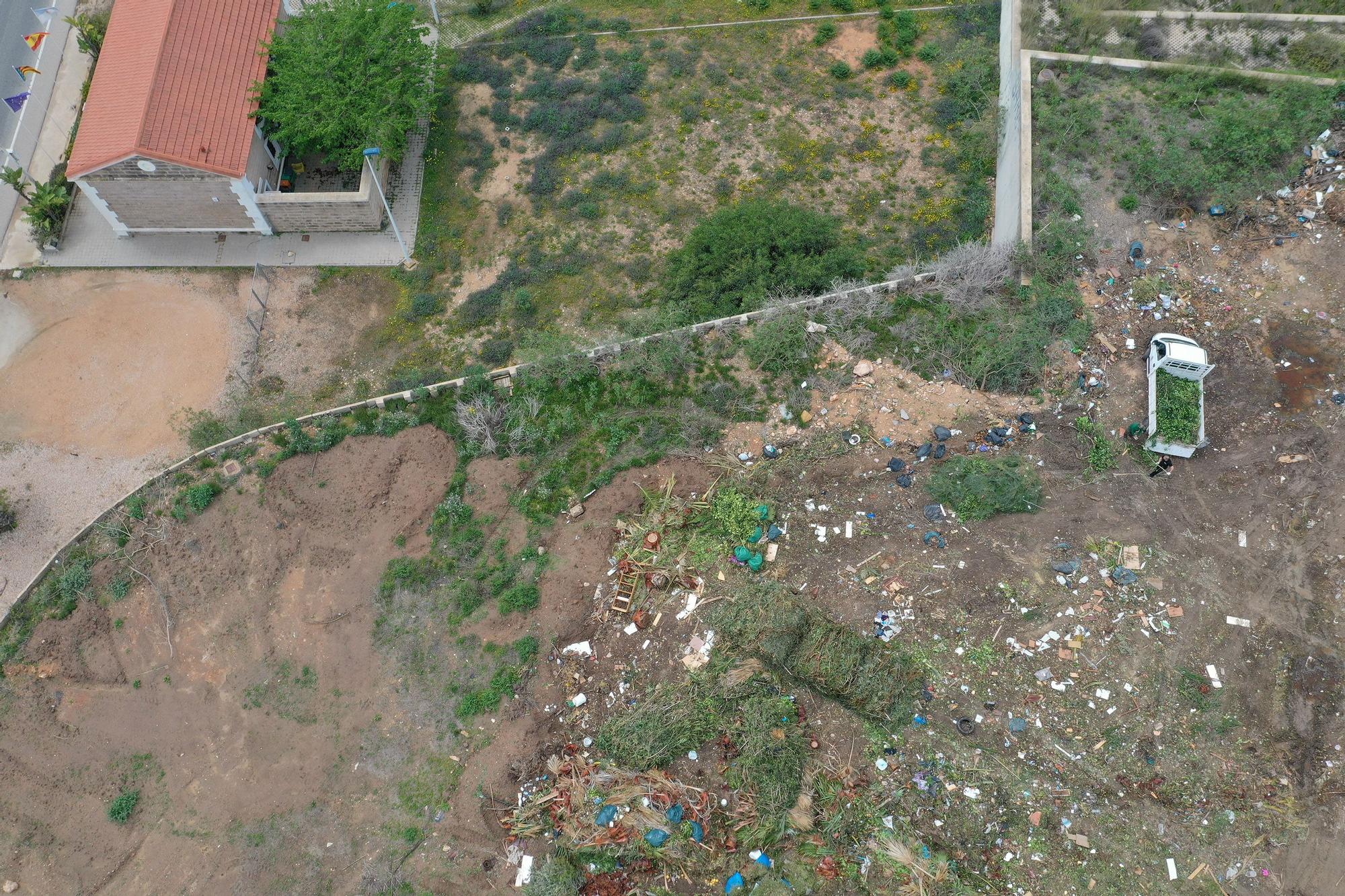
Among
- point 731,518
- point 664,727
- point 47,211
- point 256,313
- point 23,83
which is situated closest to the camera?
point 664,727

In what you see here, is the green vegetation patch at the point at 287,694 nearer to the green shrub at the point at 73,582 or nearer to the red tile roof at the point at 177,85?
the green shrub at the point at 73,582

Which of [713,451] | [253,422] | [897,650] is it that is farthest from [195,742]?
[897,650]

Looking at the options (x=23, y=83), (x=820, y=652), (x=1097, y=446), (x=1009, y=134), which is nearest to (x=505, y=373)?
(x=820, y=652)

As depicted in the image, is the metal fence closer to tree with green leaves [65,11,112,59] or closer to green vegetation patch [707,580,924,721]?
tree with green leaves [65,11,112,59]

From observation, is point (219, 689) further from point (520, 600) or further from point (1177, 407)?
point (1177, 407)

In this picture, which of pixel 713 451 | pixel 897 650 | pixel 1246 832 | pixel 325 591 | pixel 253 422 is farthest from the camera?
pixel 253 422

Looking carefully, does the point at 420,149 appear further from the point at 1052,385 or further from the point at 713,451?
the point at 1052,385

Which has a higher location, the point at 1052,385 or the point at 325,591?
the point at 1052,385
